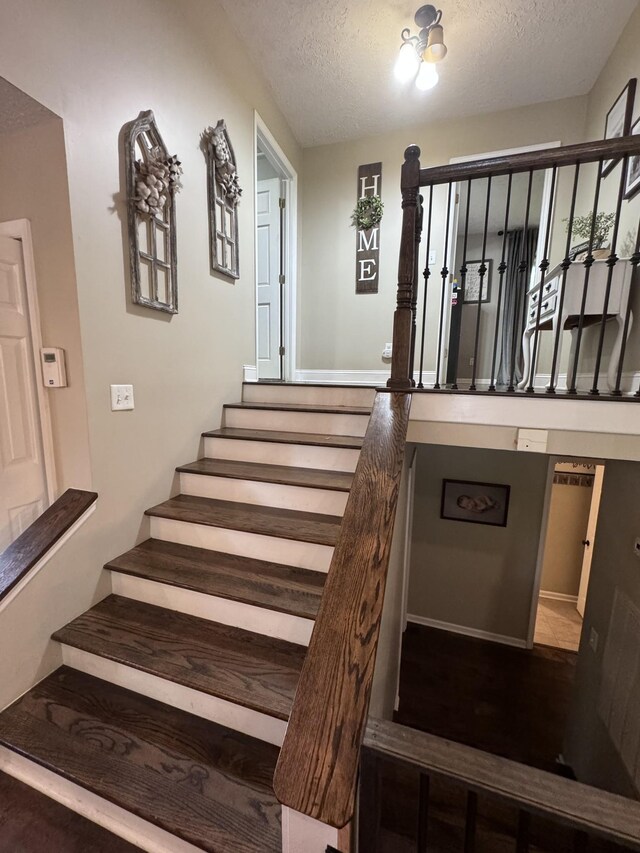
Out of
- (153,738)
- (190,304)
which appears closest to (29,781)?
(153,738)

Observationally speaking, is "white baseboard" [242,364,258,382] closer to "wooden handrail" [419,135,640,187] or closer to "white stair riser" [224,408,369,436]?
"white stair riser" [224,408,369,436]

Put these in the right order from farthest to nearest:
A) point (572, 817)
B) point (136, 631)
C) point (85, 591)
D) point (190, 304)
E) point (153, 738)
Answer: point (190, 304) < point (85, 591) < point (136, 631) < point (153, 738) < point (572, 817)

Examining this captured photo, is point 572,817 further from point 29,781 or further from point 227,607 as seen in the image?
point 29,781

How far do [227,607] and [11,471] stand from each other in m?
1.12

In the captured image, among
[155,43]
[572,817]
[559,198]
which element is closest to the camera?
[572,817]

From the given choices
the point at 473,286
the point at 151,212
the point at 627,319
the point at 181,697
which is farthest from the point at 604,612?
the point at 473,286

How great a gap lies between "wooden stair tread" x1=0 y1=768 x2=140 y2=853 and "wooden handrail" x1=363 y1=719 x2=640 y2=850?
0.98m

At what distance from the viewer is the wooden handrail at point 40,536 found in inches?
54.5

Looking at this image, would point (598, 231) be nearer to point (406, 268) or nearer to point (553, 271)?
point (553, 271)

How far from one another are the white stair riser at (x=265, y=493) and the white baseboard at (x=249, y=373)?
3.37 feet

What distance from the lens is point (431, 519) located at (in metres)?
4.07

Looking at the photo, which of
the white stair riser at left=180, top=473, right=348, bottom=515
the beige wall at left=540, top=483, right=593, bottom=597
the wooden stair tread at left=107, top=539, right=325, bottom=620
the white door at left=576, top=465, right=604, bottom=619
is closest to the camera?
the wooden stair tread at left=107, top=539, right=325, bottom=620

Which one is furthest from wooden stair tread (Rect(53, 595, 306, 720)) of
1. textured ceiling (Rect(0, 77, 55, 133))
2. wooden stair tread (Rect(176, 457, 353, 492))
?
textured ceiling (Rect(0, 77, 55, 133))

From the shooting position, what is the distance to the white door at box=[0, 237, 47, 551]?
60.5 inches
